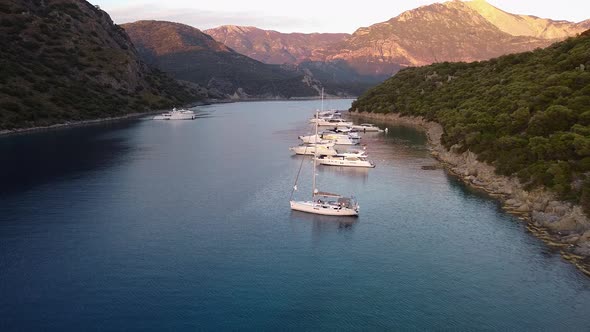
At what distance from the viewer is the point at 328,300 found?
4378 centimetres

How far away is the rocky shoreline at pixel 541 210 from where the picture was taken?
177 feet

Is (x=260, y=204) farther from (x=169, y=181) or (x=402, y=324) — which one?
(x=402, y=324)

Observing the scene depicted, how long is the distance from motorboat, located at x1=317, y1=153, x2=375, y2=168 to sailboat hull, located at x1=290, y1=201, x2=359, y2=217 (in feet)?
133

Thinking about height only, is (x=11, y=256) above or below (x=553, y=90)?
below

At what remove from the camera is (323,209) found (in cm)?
6925

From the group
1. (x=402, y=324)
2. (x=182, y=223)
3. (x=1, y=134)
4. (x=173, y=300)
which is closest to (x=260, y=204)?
(x=182, y=223)

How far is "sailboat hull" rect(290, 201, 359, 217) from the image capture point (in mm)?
68562

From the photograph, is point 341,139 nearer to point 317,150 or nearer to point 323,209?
point 317,150

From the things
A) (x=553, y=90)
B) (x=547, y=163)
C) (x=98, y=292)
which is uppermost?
(x=553, y=90)

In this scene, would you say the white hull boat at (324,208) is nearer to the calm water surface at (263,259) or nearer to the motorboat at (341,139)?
the calm water surface at (263,259)

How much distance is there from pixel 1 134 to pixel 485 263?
14971 cm

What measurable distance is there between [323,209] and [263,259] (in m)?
18.4

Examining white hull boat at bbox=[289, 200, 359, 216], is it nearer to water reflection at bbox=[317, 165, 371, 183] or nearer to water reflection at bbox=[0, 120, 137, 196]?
water reflection at bbox=[317, 165, 371, 183]

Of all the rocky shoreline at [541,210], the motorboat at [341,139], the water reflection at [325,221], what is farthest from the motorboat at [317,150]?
the water reflection at [325,221]
